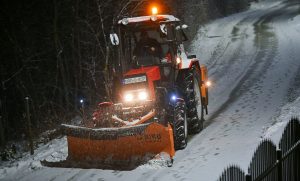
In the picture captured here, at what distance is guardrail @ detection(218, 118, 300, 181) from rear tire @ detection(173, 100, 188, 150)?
9.24ft

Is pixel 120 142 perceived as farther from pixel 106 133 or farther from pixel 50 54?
pixel 50 54

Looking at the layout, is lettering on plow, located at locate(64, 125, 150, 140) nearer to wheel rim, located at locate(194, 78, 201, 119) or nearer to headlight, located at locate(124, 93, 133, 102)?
headlight, located at locate(124, 93, 133, 102)

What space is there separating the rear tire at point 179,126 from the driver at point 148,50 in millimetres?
1277

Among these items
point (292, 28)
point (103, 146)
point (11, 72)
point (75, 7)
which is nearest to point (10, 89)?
point (11, 72)

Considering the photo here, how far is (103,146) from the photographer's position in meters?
7.73

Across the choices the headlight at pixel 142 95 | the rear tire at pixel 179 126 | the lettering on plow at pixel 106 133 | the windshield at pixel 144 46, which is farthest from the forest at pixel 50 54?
the rear tire at pixel 179 126

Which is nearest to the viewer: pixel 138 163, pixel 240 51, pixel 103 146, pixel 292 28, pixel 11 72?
pixel 138 163

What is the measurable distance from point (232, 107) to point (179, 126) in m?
3.91

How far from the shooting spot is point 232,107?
1145 cm

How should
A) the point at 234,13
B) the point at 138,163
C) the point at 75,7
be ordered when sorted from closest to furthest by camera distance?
the point at 138,163
the point at 75,7
the point at 234,13

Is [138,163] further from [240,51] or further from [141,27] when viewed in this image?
[240,51]

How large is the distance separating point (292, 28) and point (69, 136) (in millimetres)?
20121

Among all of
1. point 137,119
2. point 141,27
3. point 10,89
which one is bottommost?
point 10,89

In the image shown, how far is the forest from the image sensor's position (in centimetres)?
1550
